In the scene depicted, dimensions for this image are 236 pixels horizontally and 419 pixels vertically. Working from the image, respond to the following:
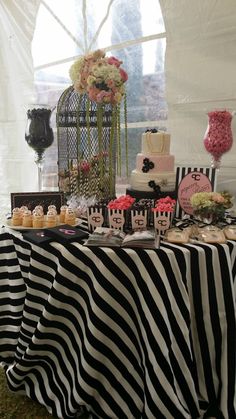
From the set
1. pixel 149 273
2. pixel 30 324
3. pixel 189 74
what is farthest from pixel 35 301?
pixel 189 74

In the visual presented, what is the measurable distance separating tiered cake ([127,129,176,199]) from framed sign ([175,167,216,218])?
0.04 m

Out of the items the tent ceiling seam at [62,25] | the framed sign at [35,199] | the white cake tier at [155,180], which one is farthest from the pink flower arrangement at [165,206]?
the tent ceiling seam at [62,25]

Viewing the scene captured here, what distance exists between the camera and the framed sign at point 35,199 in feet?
4.82

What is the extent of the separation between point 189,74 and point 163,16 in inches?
15.7

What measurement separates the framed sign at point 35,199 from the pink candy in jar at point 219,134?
2.41 ft

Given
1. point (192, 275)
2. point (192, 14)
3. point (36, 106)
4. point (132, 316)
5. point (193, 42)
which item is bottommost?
point (132, 316)

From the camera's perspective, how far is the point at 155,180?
4.92 ft

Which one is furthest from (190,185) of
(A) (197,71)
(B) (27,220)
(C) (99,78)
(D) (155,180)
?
(A) (197,71)

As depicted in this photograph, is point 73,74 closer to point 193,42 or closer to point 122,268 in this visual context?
point 193,42

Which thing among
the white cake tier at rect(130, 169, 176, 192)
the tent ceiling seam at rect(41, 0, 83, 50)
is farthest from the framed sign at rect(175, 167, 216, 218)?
the tent ceiling seam at rect(41, 0, 83, 50)

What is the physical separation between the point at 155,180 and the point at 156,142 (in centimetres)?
18

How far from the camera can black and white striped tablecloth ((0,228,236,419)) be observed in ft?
3.43

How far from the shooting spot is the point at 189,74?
197cm

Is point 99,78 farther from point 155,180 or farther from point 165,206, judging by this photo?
point 165,206
